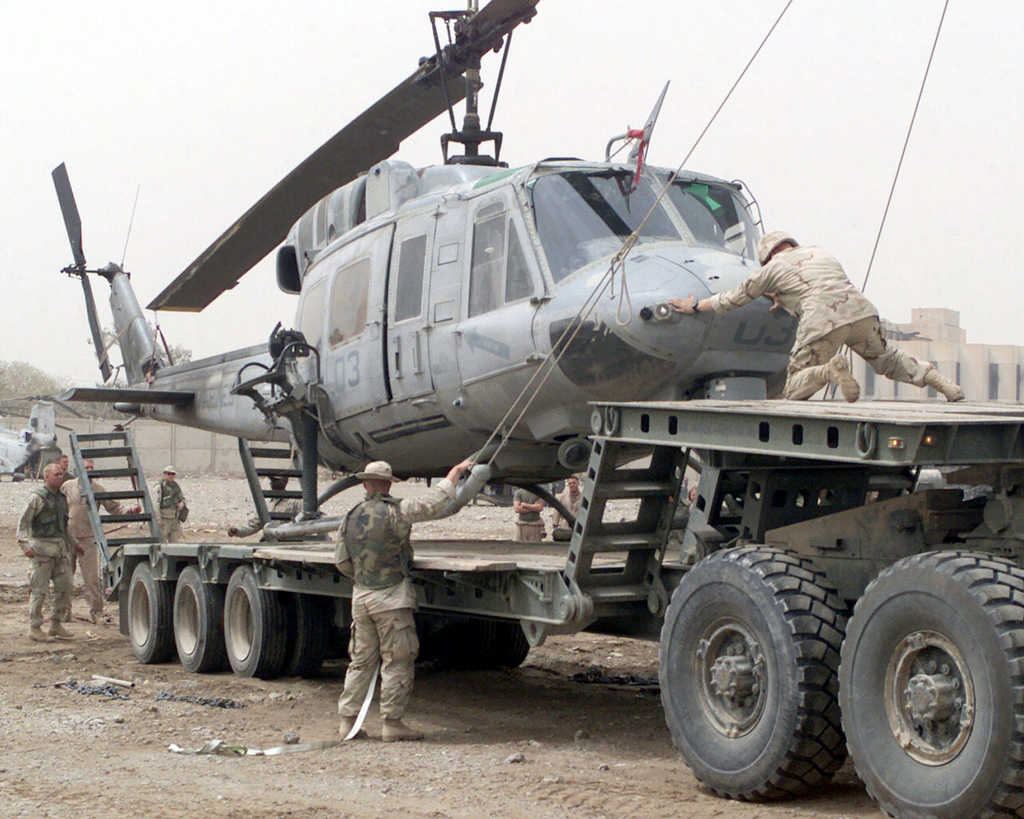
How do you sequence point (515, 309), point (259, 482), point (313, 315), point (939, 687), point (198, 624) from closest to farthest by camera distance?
point (939, 687), point (515, 309), point (313, 315), point (198, 624), point (259, 482)

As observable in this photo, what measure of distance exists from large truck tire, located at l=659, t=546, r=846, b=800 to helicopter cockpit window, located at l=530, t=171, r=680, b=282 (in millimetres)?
2576

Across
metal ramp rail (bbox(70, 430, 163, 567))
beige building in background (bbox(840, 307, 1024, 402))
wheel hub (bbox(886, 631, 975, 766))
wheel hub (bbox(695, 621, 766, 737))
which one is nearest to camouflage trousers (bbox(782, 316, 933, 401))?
wheel hub (bbox(695, 621, 766, 737))

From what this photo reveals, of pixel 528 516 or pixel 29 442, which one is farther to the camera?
pixel 29 442

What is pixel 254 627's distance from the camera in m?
9.80

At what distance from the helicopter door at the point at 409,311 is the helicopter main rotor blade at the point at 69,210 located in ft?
25.8

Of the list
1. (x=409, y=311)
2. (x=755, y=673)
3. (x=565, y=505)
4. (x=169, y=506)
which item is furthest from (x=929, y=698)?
(x=565, y=505)

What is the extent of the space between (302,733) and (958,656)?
4.39 metres

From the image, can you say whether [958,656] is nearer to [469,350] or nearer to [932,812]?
[932,812]

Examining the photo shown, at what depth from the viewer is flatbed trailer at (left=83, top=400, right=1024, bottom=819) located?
15.5 feet

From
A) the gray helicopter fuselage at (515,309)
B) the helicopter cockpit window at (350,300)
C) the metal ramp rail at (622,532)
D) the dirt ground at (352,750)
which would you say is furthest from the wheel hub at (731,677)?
the helicopter cockpit window at (350,300)

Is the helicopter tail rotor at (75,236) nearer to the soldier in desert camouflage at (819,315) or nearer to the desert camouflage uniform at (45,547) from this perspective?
the desert camouflage uniform at (45,547)

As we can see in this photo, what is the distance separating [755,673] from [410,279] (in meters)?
4.31

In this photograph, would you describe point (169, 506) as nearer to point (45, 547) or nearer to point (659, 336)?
point (45, 547)

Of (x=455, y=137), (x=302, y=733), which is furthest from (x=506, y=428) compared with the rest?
(x=455, y=137)
